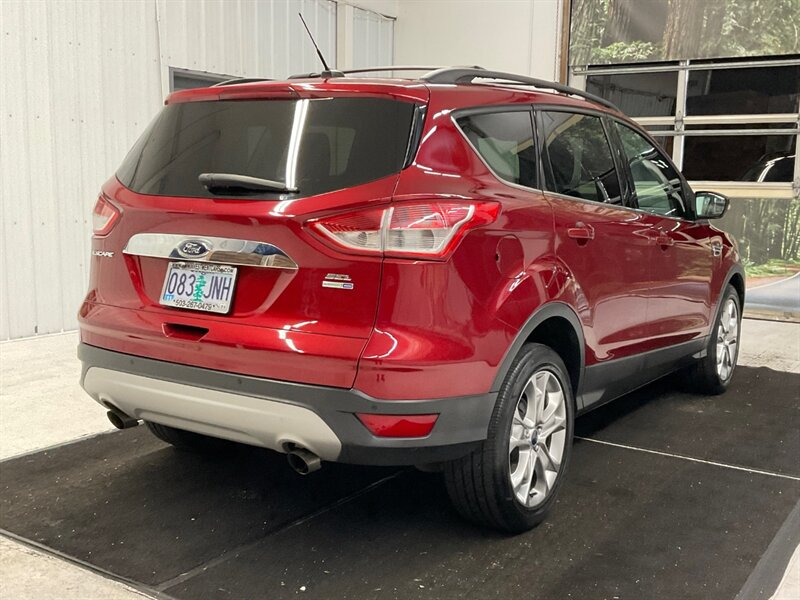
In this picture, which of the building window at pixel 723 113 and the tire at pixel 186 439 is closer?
the tire at pixel 186 439

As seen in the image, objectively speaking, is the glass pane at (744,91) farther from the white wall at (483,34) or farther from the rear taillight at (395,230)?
the rear taillight at (395,230)

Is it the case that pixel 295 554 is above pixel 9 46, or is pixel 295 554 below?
below

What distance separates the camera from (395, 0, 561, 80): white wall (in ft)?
33.1

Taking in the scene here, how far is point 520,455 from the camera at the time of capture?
9.59ft

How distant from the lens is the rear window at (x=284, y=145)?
8.50 feet

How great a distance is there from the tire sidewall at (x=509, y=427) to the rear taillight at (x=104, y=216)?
4.97 ft

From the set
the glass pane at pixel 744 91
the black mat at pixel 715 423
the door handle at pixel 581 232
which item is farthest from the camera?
the glass pane at pixel 744 91

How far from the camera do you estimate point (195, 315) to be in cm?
269

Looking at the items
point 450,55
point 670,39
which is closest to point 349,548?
point 670,39

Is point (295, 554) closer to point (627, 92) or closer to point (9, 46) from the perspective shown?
point (9, 46)

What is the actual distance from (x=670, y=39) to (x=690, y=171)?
1497 millimetres

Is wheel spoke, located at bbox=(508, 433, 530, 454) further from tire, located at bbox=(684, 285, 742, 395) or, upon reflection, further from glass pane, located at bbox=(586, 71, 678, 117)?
glass pane, located at bbox=(586, 71, 678, 117)

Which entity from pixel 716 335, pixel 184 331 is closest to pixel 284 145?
pixel 184 331

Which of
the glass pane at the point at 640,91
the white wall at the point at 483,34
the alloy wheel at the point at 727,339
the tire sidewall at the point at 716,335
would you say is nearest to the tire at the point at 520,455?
the tire sidewall at the point at 716,335
